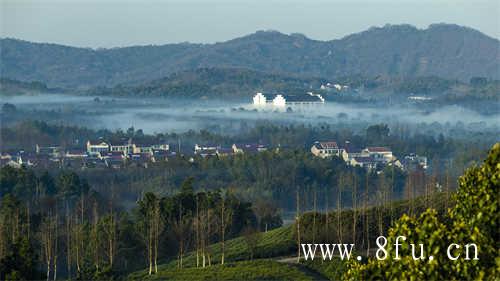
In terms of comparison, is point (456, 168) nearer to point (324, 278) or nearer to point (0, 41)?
point (324, 278)

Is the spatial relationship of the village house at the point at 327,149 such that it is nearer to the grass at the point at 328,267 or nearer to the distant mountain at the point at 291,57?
the grass at the point at 328,267

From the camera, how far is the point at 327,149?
68.7 metres

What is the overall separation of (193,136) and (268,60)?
107 m

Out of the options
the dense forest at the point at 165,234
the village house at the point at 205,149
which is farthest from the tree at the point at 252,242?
the village house at the point at 205,149

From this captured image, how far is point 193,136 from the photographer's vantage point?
78.5 meters

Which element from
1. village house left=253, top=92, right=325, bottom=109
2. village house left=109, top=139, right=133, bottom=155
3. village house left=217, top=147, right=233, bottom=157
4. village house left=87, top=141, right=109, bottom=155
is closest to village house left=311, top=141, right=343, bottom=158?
village house left=217, top=147, right=233, bottom=157

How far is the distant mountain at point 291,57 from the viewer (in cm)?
16862

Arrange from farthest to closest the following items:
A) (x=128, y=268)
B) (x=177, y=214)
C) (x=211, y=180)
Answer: (x=211, y=180)
(x=177, y=214)
(x=128, y=268)

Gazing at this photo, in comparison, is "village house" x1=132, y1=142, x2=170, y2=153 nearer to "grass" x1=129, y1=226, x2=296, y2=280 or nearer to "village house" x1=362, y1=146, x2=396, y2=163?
"village house" x1=362, y1=146, x2=396, y2=163

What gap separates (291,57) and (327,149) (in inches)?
4692

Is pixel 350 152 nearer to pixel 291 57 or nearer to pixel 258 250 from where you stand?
pixel 258 250

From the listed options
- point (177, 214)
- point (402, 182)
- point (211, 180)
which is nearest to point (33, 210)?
point (177, 214)

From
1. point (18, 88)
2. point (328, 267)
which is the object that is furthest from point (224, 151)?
point (18, 88)

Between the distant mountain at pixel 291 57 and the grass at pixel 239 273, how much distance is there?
142 metres
